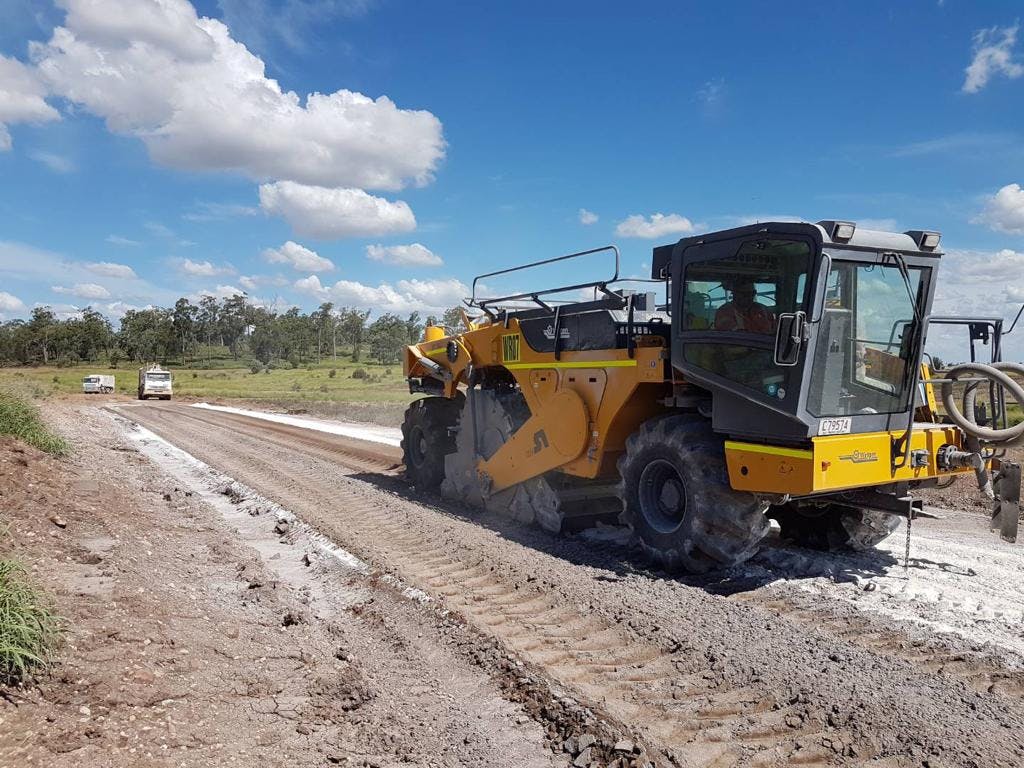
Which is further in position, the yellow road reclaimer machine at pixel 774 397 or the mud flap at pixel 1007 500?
the mud flap at pixel 1007 500

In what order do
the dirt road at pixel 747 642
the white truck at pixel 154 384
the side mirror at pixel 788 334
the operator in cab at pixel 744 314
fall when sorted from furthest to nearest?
1. the white truck at pixel 154 384
2. the operator in cab at pixel 744 314
3. the side mirror at pixel 788 334
4. the dirt road at pixel 747 642

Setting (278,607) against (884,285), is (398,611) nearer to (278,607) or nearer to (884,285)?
(278,607)

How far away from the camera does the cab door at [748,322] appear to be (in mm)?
5531

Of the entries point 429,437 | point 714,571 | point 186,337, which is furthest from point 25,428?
point 186,337

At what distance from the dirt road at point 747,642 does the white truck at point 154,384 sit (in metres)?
37.9

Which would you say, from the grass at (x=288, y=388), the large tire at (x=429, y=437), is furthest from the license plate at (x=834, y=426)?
the grass at (x=288, y=388)

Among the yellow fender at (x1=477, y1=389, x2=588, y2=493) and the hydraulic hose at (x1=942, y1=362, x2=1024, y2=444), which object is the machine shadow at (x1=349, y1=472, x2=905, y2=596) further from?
the hydraulic hose at (x1=942, y1=362, x2=1024, y2=444)

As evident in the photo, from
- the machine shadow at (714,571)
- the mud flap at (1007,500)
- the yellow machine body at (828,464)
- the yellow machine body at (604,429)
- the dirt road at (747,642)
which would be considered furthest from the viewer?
the machine shadow at (714,571)

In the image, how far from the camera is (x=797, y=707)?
3.93 metres

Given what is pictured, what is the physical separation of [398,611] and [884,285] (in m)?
4.53

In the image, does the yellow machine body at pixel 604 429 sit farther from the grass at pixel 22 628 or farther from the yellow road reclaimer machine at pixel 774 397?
the grass at pixel 22 628

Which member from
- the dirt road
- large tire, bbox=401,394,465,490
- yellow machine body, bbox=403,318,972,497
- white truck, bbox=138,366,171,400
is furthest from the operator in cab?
white truck, bbox=138,366,171,400

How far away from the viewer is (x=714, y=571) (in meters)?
6.32

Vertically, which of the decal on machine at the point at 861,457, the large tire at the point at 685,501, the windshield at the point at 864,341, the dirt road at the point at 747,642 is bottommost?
the dirt road at the point at 747,642
